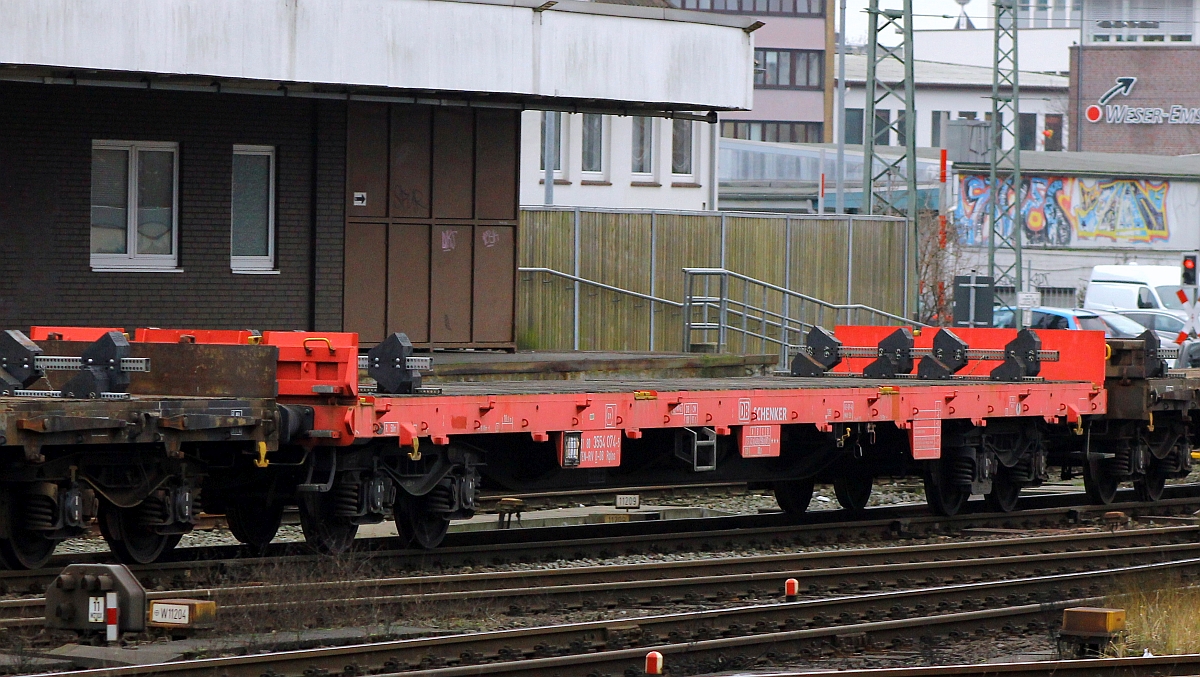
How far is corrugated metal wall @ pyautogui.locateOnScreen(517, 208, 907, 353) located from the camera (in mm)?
25938

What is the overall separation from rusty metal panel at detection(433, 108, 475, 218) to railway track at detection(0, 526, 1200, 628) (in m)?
8.27

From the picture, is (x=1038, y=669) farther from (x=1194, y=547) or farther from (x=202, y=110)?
(x=202, y=110)

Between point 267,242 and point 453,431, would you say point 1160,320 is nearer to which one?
point 267,242

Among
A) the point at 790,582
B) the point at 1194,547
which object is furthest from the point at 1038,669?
the point at 1194,547

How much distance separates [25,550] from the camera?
11.2m

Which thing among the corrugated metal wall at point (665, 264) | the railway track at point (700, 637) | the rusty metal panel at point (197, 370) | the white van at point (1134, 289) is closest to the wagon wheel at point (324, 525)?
the rusty metal panel at point (197, 370)

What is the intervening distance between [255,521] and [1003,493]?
766 centimetres

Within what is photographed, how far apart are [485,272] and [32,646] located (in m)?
12.5

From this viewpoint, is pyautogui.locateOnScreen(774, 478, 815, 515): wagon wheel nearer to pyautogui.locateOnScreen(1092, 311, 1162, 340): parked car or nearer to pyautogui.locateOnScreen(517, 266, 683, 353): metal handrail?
pyautogui.locateOnScreen(517, 266, 683, 353): metal handrail

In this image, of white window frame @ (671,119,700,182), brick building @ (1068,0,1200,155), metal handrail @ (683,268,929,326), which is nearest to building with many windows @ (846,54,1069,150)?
brick building @ (1068,0,1200,155)

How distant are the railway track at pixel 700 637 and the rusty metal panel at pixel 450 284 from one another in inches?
382

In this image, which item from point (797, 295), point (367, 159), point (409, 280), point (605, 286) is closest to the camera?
point (367, 159)

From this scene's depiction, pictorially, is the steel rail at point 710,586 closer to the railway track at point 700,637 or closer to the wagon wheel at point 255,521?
the railway track at point 700,637

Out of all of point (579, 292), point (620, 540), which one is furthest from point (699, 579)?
point (579, 292)
